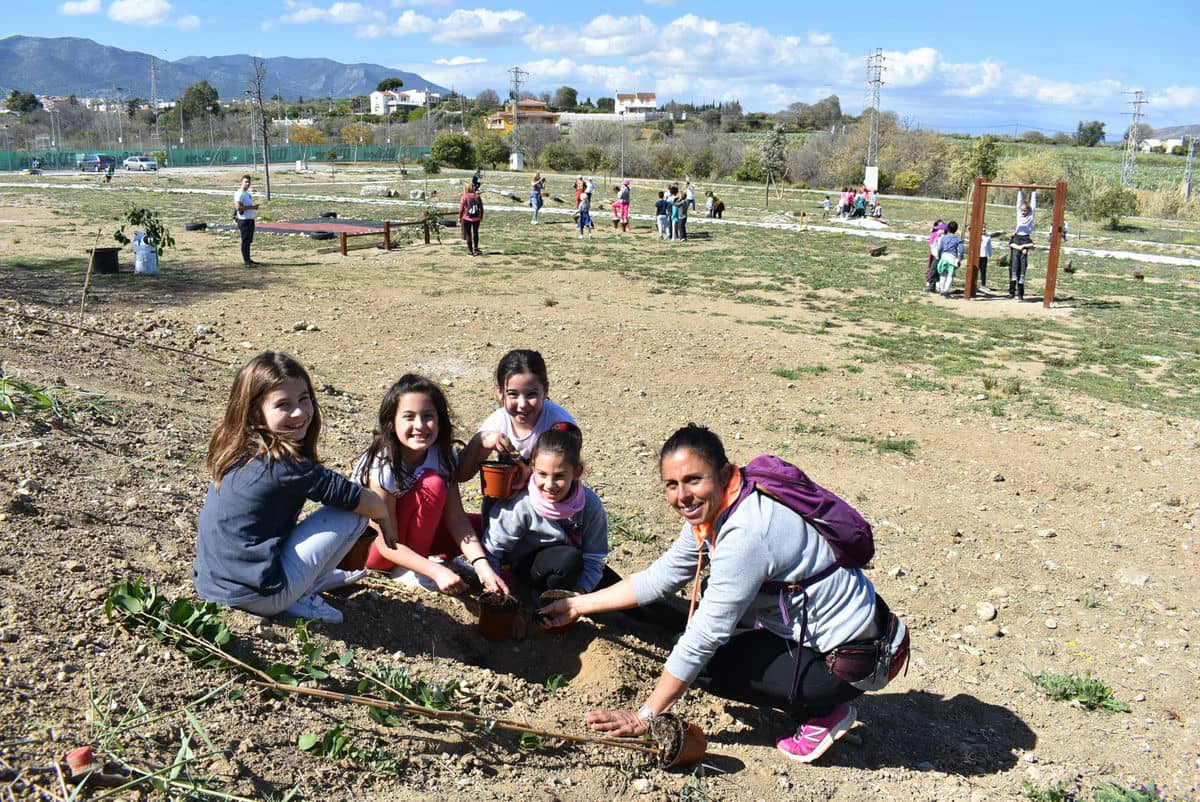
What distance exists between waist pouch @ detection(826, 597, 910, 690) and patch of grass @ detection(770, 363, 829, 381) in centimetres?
615

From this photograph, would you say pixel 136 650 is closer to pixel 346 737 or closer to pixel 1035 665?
pixel 346 737

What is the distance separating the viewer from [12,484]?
13.1 feet

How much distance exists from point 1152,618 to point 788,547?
2.96 m

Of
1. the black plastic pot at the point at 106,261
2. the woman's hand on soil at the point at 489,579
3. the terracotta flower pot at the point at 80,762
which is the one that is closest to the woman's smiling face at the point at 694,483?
the woman's hand on soil at the point at 489,579

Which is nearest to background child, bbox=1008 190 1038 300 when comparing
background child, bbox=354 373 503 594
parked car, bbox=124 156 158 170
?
background child, bbox=354 373 503 594

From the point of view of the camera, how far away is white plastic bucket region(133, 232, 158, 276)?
547 inches

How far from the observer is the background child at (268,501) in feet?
10.5

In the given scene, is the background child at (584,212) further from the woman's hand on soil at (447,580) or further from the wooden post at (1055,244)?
the woman's hand on soil at (447,580)

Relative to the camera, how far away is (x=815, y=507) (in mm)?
3107

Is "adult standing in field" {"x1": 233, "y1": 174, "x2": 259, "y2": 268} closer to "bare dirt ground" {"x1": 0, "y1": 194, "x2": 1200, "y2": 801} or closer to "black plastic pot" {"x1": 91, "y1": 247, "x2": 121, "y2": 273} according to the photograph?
"black plastic pot" {"x1": 91, "y1": 247, "x2": 121, "y2": 273}

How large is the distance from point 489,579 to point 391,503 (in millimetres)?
524

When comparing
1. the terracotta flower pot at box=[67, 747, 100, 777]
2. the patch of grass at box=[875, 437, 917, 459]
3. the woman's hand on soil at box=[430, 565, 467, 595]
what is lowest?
the patch of grass at box=[875, 437, 917, 459]

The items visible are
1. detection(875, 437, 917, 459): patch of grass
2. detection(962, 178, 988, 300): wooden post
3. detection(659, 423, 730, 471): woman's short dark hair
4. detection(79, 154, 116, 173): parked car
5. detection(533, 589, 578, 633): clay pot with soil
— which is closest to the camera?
detection(659, 423, 730, 471): woman's short dark hair

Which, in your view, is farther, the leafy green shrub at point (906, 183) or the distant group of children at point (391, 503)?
the leafy green shrub at point (906, 183)
